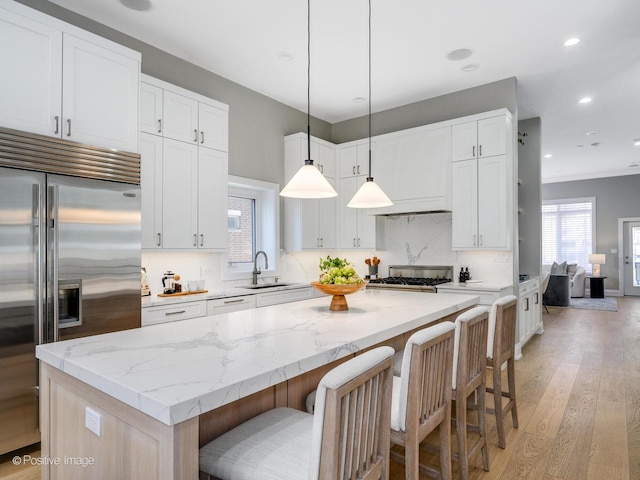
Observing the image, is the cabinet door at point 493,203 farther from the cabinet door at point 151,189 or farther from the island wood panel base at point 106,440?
the island wood panel base at point 106,440

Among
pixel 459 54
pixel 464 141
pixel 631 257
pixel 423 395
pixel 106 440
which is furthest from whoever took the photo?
pixel 631 257

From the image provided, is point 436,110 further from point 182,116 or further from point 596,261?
point 596,261

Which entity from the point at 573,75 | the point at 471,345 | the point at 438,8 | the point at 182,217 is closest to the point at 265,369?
the point at 471,345

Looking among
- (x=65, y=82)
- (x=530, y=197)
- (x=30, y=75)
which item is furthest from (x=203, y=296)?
(x=530, y=197)

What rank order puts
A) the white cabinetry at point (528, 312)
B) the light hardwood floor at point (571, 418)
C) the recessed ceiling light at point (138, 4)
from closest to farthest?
the light hardwood floor at point (571, 418), the recessed ceiling light at point (138, 4), the white cabinetry at point (528, 312)

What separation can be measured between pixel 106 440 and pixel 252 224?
367 centimetres

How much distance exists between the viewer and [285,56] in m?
3.88

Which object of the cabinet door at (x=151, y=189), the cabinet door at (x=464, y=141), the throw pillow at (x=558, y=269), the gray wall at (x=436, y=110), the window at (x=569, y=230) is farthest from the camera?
the window at (x=569, y=230)

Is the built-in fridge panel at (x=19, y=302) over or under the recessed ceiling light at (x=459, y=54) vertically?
under

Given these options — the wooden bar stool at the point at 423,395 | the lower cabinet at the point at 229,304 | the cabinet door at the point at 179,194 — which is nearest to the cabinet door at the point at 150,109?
the cabinet door at the point at 179,194

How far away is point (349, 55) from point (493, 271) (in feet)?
9.13

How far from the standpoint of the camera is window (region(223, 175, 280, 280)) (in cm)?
462

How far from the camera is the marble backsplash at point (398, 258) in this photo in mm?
3969

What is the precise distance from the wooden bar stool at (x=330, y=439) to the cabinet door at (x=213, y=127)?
9.67ft
